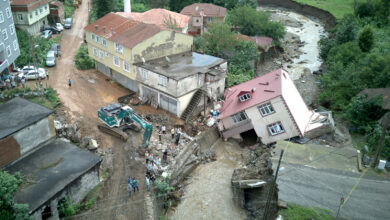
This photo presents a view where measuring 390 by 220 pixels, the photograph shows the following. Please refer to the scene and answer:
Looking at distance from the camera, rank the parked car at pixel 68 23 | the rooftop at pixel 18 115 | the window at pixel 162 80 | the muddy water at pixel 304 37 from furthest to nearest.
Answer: the parked car at pixel 68 23 < the muddy water at pixel 304 37 < the window at pixel 162 80 < the rooftop at pixel 18 115

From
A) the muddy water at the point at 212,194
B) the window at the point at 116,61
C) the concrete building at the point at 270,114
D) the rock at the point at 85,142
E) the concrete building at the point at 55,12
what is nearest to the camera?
the muddy water at the point at 212,194

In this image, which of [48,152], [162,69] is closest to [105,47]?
[162,69]

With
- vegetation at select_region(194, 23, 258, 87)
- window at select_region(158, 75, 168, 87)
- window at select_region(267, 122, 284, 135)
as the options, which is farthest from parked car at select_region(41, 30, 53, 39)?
window at select_region(267, 122, 284, 135)

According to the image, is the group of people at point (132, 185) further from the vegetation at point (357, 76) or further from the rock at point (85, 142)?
the vegetation at point (357, 76)

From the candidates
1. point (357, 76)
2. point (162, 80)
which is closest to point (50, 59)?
point (162, 80)

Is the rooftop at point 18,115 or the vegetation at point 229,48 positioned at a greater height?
the rooftop at point 18,115

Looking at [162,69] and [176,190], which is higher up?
[162,69]

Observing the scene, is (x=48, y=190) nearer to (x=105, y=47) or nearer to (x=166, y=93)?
(x=166, y=93)

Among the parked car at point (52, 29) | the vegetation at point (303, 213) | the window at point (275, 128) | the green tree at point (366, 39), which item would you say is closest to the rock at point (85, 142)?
the window at point (275, 128)
